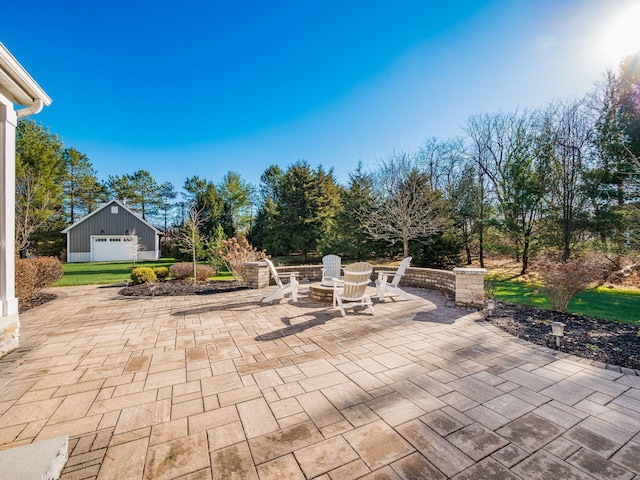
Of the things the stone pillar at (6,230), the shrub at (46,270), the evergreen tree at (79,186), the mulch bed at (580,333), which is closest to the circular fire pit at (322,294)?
the mulch bed at (580,333)

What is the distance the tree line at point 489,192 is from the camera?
388 inches

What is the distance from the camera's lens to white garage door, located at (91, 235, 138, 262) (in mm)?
22109

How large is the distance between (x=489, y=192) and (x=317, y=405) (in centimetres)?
1608

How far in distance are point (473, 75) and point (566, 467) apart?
979 cm

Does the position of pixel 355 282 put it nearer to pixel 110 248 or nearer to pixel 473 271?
pixel 473 271

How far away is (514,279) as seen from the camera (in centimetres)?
1162

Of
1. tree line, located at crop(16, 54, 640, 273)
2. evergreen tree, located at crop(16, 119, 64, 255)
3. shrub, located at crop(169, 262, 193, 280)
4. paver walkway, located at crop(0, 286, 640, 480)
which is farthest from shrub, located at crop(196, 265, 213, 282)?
evergreen tree, located at crop(16, 119, 64, 255)

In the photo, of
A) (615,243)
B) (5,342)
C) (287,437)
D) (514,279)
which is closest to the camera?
(287,437)

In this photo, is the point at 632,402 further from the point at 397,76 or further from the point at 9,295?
the point at 397,76

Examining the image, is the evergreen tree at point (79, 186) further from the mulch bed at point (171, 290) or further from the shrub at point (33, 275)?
the mulch bed at point (171, 290)

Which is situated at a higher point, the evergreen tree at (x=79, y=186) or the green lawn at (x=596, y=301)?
the evergreen tree at (x=79, y=186)

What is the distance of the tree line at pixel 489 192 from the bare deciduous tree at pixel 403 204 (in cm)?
7

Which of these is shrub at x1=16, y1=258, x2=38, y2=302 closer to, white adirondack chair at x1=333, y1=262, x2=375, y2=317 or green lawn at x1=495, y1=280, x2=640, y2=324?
white adirondack chair at x1=333, y1=262, x2=375, y2=317

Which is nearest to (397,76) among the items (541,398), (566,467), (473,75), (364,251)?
(473,75)
